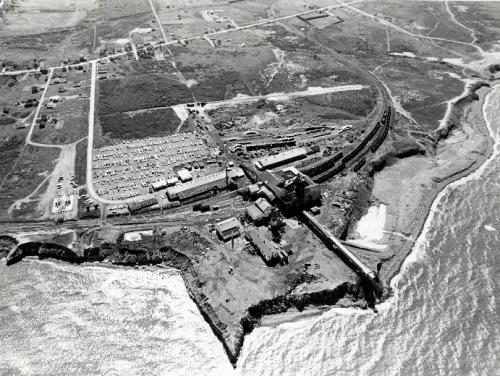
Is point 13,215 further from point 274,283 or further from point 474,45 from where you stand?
point 474,45

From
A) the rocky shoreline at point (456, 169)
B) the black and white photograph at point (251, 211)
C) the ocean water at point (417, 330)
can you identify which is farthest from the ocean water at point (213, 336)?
the rocky shoreline at point (456, 169)

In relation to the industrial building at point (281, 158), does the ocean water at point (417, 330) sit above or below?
below

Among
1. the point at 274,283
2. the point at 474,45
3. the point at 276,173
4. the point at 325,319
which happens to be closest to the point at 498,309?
the point at 325,319

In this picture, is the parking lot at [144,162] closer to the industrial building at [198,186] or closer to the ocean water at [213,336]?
the industrial building at [198,186]

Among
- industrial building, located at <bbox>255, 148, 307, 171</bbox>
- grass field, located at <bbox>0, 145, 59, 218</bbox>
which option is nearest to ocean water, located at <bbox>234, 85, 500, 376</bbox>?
industrial building, located at <bbox>255, 148, 307, 171</bbox>

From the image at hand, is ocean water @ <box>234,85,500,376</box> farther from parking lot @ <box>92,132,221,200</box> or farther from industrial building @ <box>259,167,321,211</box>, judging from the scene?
parking lot @ <box>92,132,221,200</box>

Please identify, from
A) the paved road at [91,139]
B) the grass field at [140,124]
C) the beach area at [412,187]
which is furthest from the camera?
the grass field at [140,124]

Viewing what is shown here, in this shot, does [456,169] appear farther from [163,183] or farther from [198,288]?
[198,288]
